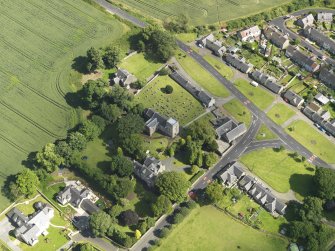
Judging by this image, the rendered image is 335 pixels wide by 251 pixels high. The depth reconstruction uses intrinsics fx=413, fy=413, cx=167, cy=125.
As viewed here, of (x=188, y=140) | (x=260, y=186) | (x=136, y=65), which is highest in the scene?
(x=136, y=65)

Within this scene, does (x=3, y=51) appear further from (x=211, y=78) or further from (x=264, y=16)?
(x=264, y=16)

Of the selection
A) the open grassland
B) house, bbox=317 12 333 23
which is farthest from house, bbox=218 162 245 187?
house, bbox=317 12 333 23

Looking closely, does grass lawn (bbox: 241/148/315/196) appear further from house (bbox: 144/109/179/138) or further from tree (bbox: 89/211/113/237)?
tree (bbox: 89/211/113/237)

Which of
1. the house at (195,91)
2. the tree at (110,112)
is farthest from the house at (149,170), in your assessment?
the house at (195,91)

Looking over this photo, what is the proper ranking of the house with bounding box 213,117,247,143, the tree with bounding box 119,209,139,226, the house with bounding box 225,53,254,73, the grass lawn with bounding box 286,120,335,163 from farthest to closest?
the house with bounding box 225,53,254,73, the grass lawn with bounding box 286,120,335,163, the house with bounding box 213,117,247,143, the tree with bounding box 119,209,139,226

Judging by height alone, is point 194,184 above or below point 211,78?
below

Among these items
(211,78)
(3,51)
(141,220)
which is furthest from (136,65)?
(141,220)

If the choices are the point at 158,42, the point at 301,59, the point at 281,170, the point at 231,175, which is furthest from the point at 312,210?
the point at 158,42
